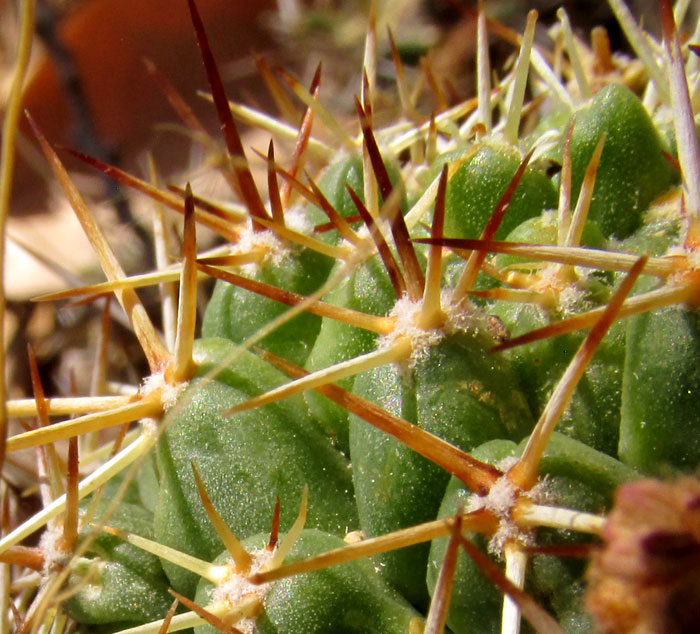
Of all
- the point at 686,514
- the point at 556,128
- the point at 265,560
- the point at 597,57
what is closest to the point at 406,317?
the point at 265,560

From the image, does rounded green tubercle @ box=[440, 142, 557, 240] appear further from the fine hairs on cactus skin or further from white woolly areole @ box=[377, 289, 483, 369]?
white woolly areole @ box=[377, 289, 483, 369]

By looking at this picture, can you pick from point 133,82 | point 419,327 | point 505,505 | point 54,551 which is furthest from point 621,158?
point 133,82

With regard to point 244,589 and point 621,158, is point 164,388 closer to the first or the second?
point 244,589

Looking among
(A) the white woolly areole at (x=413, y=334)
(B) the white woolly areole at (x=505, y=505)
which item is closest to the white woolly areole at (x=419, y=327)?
(A) the white woolly areole at (x=413, y=334)

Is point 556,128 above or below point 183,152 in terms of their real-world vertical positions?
below

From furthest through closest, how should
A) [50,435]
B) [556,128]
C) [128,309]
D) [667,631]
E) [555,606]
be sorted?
1. [556,128]
2. [128,309]
3. [50,435]
4. [555,606]
5. [667,631]

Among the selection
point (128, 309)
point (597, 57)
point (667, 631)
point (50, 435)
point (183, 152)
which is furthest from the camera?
point (183, 152)

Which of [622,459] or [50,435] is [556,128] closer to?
[622,459]
